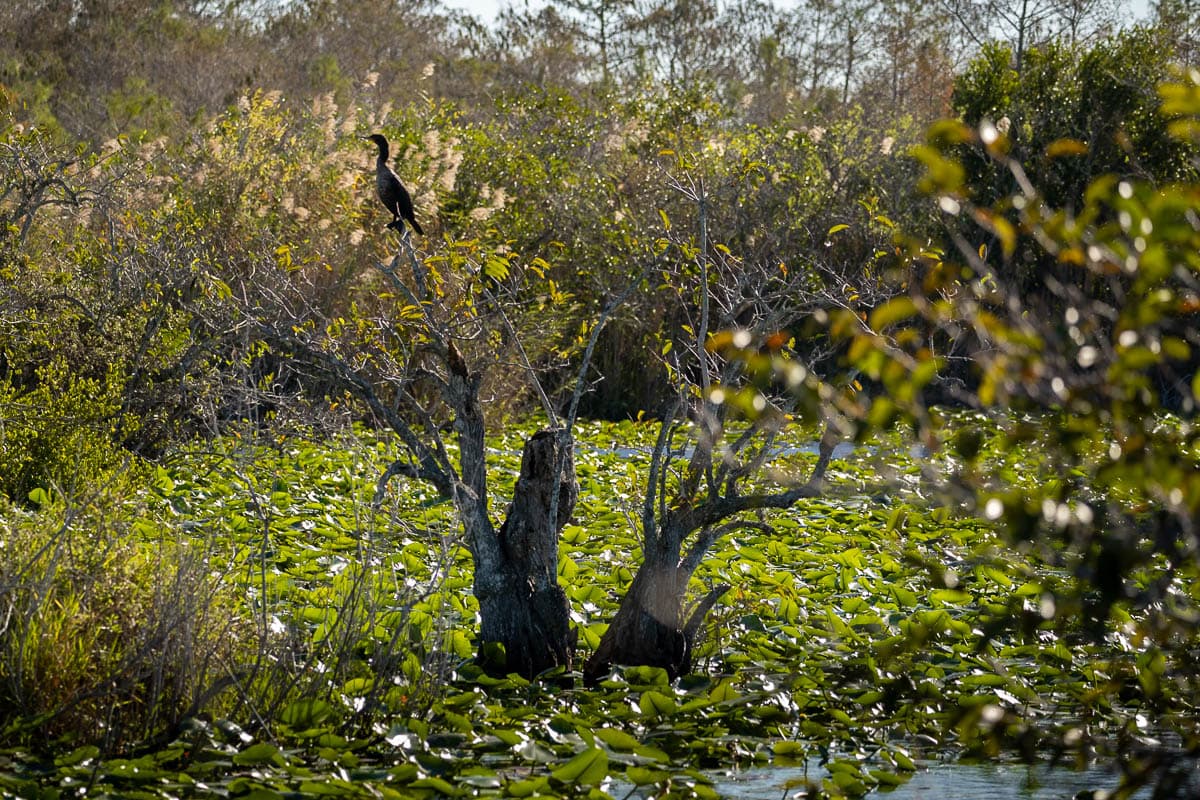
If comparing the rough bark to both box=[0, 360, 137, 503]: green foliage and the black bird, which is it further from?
A: box=[0, 360, 137, 503]: green foliage

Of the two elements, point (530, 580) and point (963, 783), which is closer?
point (963, 783)

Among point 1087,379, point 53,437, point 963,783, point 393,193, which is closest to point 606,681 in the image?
point 963,783

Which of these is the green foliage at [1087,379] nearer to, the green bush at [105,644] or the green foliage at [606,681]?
the green foliage at [606,681]

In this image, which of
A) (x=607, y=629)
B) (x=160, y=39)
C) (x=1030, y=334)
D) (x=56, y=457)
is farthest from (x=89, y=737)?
(x=160, y=39)

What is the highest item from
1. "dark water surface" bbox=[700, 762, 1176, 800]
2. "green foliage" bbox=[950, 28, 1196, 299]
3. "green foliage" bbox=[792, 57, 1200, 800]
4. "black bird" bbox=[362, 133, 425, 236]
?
"green foliage" bbox=[950, 28, 1196, 299]

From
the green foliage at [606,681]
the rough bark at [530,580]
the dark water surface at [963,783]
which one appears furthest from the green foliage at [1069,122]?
the dark water surface at [963,783]

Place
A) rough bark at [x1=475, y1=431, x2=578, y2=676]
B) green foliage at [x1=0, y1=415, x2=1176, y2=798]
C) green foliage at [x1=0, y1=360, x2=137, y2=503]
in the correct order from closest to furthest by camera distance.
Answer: green foliage at [x1=0, y1=415, x2=1176, y2=798], rough bark at [x1=475, y1=431, x2=578, y2=676], green foliage at [x1=0, y1=360, x2=137, y2=503]

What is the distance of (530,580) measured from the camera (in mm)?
5562

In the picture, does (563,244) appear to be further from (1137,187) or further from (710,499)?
(1137,187)

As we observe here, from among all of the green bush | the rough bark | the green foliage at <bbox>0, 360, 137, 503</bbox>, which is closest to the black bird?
the rough bark

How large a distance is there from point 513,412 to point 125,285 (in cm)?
458

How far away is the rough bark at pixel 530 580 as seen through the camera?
5551 millimetres

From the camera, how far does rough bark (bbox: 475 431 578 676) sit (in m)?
5.55

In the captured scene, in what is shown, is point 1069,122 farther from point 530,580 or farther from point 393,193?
point 530,580
